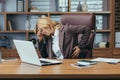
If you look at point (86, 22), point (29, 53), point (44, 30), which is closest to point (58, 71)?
point (29, 53)

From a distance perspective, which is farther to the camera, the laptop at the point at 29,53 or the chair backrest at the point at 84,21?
the chair backrest at the point at 84,21

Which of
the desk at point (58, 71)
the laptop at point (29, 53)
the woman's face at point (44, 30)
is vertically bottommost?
the desk at point (58, 71)

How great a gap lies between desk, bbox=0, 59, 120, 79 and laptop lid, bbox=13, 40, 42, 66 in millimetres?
65

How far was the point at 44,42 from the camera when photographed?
303 cm

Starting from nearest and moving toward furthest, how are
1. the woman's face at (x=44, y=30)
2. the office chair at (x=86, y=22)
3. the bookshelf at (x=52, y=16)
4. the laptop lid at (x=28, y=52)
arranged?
the laptop lid at (x=28, y=52) → the woman's face at (x=44, y=30) → the office chair at (x=86, y=22) → the bookshelf at (x=52, y=16)

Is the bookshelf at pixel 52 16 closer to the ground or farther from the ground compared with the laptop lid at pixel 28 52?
farther from the ground

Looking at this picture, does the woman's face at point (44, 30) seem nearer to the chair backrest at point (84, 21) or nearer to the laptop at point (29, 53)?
the chair backrest at point (84, 21)

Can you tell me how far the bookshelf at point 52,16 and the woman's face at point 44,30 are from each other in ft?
5.80

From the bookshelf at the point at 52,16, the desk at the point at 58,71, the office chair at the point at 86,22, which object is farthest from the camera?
the bookshelf at the point at 52,16

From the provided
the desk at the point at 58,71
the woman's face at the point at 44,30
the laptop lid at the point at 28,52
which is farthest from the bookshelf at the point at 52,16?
the desk at the point at 58,71

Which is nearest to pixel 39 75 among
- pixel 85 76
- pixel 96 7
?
pixel 85 76

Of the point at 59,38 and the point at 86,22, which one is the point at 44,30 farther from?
the point at 86,22

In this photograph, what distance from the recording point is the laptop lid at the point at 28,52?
6.91 feet

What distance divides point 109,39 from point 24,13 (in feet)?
5.27
